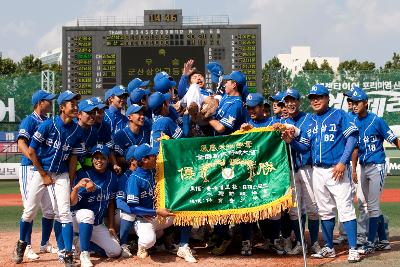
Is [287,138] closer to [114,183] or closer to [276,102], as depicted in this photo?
[276,102]

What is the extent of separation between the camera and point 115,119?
797 cm

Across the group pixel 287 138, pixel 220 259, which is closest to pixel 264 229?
pixel 220 259

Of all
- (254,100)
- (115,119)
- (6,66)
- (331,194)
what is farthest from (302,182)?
(6,66)

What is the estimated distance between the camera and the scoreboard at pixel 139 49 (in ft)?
57.5

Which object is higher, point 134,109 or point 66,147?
point 134,109

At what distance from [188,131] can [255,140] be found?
33.3 inches

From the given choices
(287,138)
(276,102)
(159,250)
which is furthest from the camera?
(276,102)

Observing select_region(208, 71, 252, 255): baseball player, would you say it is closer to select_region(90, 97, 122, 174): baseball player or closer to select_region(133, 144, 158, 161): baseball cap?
select_region(133, 144, 158, 161): baseball cap

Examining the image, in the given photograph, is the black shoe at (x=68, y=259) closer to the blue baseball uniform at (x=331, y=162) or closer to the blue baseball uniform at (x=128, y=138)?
the blue baseball uniform at (x=128, y=138)

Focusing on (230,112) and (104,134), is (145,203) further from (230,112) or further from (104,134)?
(230,112)

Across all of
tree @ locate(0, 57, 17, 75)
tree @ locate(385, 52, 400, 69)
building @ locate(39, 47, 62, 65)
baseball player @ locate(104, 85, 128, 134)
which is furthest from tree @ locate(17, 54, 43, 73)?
building @ locate(39, 47, 62, 65)

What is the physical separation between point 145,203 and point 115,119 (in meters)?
1.38

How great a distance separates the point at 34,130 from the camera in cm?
707

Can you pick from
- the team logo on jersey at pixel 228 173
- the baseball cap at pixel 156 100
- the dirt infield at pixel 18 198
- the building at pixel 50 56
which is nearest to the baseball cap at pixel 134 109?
the baseball cap at pixel 156 100
